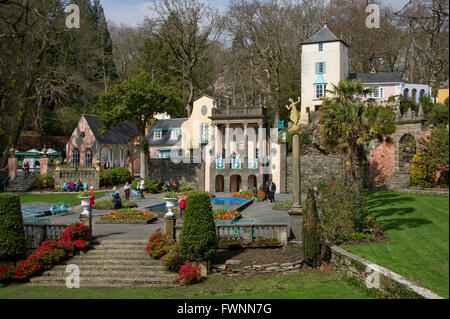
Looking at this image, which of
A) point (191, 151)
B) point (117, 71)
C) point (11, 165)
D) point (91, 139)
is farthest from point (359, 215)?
point (117, 71)

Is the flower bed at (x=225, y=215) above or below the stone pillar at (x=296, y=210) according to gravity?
below

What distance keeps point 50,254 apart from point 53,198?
18891 mm

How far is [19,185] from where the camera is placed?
37.0 m

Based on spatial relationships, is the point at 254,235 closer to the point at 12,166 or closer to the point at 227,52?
the point at 12,166

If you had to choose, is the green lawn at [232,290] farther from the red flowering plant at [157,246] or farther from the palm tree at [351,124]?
the palm tree at [351,124]

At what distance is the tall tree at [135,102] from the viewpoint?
125 feet

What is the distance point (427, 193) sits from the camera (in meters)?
26.3

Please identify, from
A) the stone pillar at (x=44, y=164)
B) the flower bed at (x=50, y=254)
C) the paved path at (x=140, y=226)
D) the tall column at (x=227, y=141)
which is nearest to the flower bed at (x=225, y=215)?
the paved path at (x=140, y=226)

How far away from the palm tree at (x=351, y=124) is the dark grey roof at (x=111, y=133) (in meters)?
29.4

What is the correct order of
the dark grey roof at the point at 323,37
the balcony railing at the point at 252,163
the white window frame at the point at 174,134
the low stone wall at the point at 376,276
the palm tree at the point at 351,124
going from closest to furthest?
the low stone wall at the point at 376,276
the palm tree at the point at 351,124
the balcony railing at the point at 252,163
the dark grey roof at the point at 323,37
the white window frame at the point at 174,134

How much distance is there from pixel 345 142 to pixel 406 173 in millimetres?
13443

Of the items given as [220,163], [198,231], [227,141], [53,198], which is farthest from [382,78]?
[198,231]
